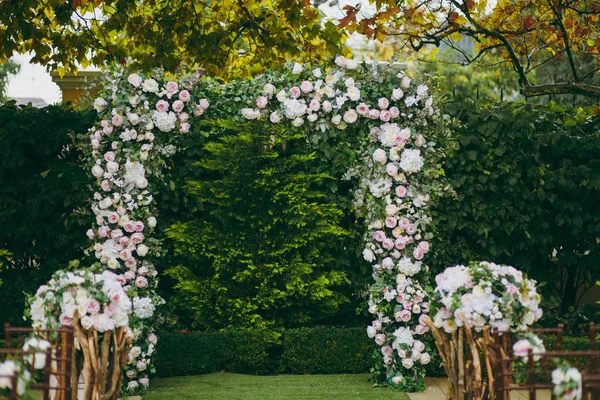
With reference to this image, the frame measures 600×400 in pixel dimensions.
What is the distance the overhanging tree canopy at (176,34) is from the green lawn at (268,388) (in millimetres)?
4819

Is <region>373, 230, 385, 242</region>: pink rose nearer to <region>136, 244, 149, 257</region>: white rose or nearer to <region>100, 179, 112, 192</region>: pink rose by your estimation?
<region>136, 244, 149, 257</region>: white rose

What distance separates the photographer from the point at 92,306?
15.0 ft

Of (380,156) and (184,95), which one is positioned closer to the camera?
(380,156)

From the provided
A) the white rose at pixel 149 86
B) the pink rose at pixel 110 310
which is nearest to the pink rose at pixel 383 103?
the white rose at pixel 149 86

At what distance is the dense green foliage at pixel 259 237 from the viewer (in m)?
7.77

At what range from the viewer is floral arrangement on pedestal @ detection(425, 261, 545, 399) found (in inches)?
183

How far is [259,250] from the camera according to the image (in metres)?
7.84

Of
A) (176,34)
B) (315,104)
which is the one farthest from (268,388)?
(176,34)

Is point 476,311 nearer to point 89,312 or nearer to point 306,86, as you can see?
point 89,312

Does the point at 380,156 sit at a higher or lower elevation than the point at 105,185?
higher

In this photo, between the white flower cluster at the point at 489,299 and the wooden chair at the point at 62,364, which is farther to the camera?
the white flower cluster at the point at 489,299

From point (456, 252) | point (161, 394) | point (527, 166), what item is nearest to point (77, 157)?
point (161, 394)

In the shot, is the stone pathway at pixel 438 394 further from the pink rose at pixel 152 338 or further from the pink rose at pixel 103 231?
the pink rose at pixel 103 231

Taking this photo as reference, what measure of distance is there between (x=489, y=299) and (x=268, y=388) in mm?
2946
